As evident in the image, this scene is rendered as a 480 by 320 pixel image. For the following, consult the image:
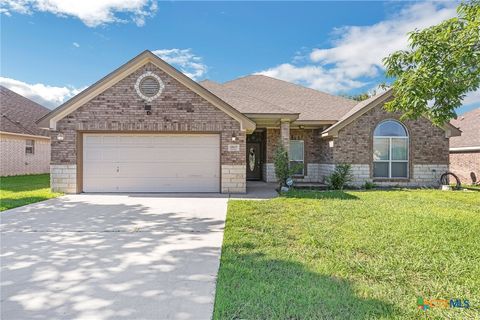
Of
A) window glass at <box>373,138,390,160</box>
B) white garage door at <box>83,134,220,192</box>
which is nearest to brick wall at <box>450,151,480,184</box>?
window glass at <box>373,138,390,160</box>

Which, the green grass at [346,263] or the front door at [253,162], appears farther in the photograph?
the front door at [253,162]

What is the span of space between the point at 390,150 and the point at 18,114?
24208 millimetres

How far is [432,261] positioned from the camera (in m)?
4.24

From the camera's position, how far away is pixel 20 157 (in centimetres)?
1836

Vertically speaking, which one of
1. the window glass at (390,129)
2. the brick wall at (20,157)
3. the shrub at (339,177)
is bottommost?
the shrub at (339,177)

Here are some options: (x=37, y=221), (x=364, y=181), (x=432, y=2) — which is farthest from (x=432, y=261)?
(x=364, y=181)

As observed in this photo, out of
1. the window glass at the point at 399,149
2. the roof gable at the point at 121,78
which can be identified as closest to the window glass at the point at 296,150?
the window glass at the point at 399,149

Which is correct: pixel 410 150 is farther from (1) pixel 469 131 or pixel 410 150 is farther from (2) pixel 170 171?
(2) pixel 170 171

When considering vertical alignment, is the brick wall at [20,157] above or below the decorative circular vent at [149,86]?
below

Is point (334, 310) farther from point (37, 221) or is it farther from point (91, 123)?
point (91, 123)

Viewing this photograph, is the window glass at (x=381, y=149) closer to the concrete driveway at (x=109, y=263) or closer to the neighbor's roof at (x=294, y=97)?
the neighbor's roof at (x=294, y=97)

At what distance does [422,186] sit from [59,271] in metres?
15.1

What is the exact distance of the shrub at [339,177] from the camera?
42.3ft

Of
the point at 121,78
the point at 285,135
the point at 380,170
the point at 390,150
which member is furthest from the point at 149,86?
the point at 390,150
